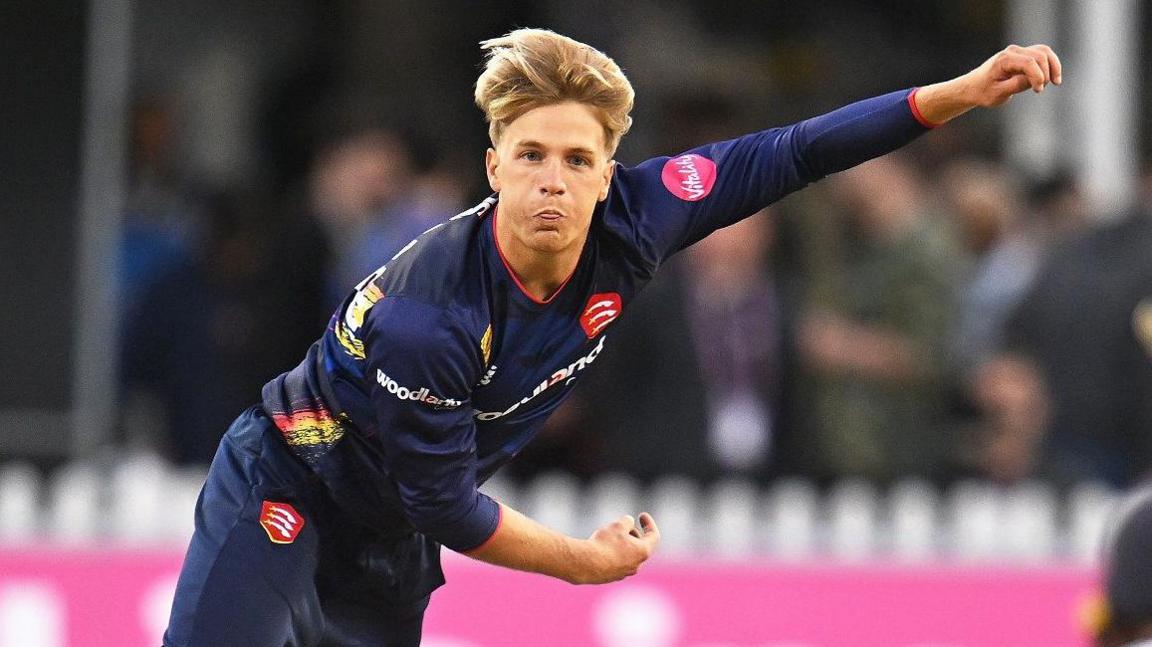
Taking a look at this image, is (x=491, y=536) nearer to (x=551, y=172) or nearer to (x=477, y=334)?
(x=477, y=334)

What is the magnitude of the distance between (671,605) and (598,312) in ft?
12.7

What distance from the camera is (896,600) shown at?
28.9ft

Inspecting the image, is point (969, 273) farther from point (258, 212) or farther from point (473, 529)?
point (473, 529)

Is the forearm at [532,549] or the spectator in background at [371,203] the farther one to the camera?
the spectator in background at [371,203]

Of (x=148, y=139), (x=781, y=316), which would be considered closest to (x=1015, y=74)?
(x=781, y=316)

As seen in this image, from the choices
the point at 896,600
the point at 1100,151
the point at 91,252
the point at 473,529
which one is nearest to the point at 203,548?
the point at 473,529

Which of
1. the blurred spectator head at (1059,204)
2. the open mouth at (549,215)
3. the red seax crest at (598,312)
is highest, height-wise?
the blurred spectator head at (1059,204)

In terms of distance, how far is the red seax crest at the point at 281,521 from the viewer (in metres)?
5.21

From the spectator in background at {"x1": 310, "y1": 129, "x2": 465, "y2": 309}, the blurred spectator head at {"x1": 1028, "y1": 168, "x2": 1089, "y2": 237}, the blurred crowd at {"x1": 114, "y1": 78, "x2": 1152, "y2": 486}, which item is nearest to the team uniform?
the blurred crowd at {"x1": 114, "y1": 78, "x2": 1152, "y2": 486}

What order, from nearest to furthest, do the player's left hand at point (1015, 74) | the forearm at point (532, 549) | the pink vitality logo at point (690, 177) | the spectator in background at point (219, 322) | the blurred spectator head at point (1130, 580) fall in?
the blurred spectator head at point (1130, 580) → the player's left hand at point (1015, 74) → the forearm at point (532, 549) → the pink vitality logo at point (690, 177) → the spectator in background at point (219, 322)

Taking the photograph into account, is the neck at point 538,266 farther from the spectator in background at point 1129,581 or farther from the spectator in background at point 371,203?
the spectator in background at point 371,203

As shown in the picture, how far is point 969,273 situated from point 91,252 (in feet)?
13.1

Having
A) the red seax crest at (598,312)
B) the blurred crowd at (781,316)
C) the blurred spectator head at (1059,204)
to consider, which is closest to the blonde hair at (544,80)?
the red seax crest at (598,312)

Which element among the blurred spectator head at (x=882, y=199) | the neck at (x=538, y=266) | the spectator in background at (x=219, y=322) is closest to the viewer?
the neck at (x=538, y=266)
